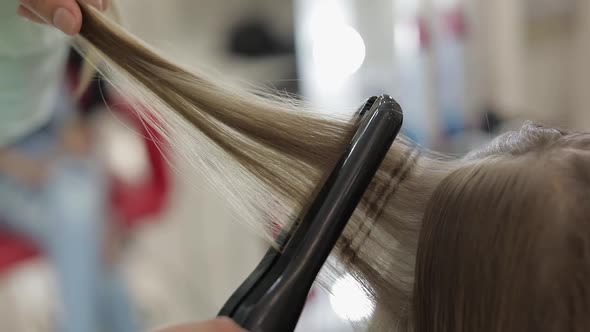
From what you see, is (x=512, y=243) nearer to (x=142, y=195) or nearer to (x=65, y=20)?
(x=65, y=20)

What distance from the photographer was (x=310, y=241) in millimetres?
454

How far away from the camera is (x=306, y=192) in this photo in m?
0.51

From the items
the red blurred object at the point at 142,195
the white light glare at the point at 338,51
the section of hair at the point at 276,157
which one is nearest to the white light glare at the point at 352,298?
the section of hair at the point at 276,157

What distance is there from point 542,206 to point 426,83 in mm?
2195

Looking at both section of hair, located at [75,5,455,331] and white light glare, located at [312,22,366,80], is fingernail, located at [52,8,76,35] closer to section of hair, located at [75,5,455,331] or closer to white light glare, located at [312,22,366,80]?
section of hair, located at [75,5,455,331]

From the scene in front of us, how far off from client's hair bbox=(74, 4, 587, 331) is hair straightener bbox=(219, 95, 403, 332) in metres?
0.03

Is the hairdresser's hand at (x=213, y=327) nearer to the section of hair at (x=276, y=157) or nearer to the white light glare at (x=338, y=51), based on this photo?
the section of hair at (x=276, y=157)

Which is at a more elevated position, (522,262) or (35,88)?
(35,88)

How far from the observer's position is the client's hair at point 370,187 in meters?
0.47

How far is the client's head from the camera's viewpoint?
1.43 ft

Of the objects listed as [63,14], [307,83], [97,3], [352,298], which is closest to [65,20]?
[63,14]

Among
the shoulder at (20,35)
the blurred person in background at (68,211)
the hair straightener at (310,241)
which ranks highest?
the shoulder at (20,35)

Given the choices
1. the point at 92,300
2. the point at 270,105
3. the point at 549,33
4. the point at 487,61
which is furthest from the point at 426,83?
the point at 270,105

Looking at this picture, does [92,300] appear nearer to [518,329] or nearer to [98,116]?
[98,116]
